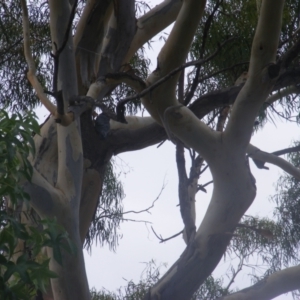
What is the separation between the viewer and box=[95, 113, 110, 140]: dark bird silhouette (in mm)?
2500

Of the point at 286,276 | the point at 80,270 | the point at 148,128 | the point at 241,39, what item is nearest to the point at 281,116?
the point at 241,39

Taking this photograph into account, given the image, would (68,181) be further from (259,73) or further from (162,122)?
(259,73)

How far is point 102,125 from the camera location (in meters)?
2.50

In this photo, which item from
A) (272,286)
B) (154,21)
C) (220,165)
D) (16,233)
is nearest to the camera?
(16,233)

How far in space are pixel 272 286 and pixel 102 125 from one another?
3.34ft

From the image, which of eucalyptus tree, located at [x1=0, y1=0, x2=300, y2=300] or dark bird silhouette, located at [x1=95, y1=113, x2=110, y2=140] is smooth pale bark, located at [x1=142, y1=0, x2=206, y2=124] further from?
dark bird silhouette, located at [x1=95, y1=113, x2=110, y2=140]

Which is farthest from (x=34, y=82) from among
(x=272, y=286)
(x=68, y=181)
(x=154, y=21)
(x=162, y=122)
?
(x=272, y=286)

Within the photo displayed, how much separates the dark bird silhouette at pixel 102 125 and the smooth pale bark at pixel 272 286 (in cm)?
92

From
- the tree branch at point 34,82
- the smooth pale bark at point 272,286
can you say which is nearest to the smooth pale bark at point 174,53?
the tree branch at point 34,82

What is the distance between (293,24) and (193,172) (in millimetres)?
1076

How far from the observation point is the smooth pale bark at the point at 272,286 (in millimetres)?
2154

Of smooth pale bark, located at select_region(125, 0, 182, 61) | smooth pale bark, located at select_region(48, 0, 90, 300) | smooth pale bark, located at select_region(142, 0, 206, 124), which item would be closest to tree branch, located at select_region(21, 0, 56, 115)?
smooth pale bark, located at select_region(48, 0, 90, 300)

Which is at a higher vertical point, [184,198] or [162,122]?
[162,122]

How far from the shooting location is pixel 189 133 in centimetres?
212
